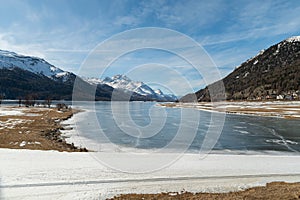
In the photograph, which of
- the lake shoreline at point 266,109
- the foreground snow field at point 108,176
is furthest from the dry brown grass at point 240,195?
the lake shoreline at point 266,109

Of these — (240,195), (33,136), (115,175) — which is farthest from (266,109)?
(115,175)

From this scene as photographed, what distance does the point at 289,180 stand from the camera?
37.8 feet

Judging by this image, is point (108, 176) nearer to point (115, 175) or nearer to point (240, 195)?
point (115, 175)


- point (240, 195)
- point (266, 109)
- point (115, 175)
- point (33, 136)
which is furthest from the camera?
point (266, 109)

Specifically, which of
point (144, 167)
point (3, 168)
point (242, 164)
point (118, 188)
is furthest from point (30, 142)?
point (242, 164)

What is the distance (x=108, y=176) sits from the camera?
36.0 feet

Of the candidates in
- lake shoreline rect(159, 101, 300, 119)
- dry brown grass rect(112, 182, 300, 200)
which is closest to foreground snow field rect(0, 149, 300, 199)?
dry brown grass rect(112, 182, 300, 200)

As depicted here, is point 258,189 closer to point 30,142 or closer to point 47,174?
point 47,174

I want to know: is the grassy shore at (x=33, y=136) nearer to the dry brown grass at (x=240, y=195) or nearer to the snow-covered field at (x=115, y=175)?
the snow-covered field at (x=115, y=175)

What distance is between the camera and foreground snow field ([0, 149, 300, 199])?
9234 mm

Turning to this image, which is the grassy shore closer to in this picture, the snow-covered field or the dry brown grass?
the snow-covered field

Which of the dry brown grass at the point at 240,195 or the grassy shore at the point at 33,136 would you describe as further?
the grassy shore at the point at 33,136

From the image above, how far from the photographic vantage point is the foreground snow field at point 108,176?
923 cm

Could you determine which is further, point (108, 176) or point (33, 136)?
point (33, 136)
